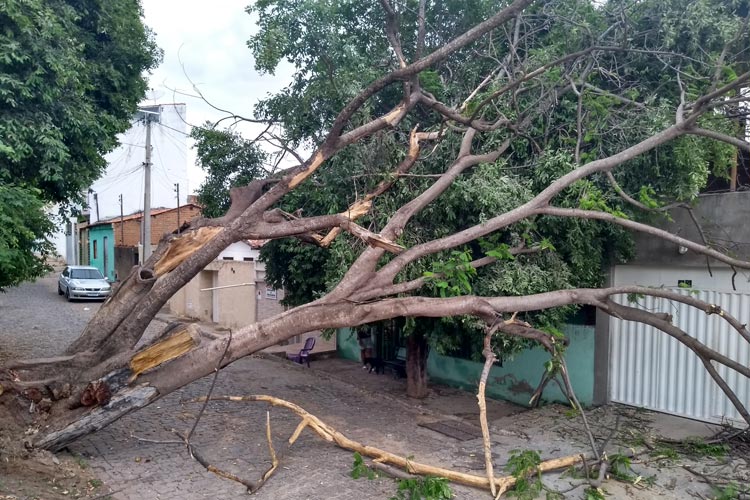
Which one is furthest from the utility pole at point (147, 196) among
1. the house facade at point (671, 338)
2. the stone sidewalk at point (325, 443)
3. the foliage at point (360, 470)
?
the foliage at point (360, 470)

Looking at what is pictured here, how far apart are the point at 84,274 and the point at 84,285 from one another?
122cm

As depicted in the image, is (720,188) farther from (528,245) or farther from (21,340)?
(21,340)

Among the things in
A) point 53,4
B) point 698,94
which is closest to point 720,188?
point 698,94

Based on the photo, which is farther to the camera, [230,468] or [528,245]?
[528,245]

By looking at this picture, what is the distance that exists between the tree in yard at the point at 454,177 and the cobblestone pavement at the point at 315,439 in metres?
0.88

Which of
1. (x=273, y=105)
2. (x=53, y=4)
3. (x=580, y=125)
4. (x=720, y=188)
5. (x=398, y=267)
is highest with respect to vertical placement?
(x=53, y=4)

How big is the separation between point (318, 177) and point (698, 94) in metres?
5.31

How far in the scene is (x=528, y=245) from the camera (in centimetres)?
759

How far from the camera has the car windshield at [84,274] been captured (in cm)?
2403

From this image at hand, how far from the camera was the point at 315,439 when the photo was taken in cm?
758

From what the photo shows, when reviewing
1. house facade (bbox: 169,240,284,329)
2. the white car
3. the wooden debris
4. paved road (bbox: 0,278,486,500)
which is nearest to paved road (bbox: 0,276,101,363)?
the white car

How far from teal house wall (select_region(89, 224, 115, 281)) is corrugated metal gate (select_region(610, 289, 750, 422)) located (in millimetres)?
27928

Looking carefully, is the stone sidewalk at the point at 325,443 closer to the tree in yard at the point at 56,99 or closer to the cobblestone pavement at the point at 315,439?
the cobblestone pavement at the point at 315,439

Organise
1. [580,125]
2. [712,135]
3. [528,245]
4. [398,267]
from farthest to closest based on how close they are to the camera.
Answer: [580,125] → [528,245] → [398,267] → [712,135]
